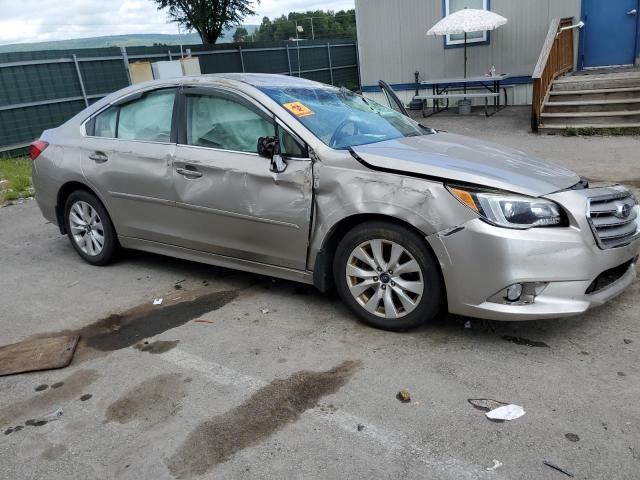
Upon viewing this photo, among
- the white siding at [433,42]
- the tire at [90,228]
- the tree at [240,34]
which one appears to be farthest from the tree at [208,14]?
the tire at [90,228]

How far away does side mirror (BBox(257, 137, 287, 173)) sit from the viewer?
13.0 feet

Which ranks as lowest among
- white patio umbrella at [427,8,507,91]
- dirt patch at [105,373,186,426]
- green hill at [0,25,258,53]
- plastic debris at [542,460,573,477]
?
plastic debris at [542,460,573,477]

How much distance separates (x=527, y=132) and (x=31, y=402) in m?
10.1

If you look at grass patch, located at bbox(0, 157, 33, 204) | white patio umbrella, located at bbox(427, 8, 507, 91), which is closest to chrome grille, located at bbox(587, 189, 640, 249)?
grass patch, located at bbox(0, 157, 33, 204)

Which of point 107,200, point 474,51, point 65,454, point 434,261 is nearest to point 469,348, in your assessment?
point 434,261

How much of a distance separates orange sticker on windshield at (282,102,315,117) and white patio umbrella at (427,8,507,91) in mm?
9422

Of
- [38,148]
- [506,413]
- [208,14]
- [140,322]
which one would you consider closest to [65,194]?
[38,148]

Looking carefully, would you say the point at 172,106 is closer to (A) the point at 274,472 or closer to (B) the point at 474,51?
(A) the point at 274,472

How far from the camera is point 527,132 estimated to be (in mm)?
11117

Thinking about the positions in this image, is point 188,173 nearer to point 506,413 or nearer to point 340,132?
point 340,132

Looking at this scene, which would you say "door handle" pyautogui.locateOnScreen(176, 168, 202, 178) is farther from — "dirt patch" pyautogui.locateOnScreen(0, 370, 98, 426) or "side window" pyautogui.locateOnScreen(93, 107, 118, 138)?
"dirt patch" pyautogui.locateOnScreen(0, 370, 98, 426)

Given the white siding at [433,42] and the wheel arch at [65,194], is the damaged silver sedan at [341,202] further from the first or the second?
the white siding at [433,42]

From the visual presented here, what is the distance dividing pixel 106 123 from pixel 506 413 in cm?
410

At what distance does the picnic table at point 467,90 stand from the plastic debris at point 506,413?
1083cm
